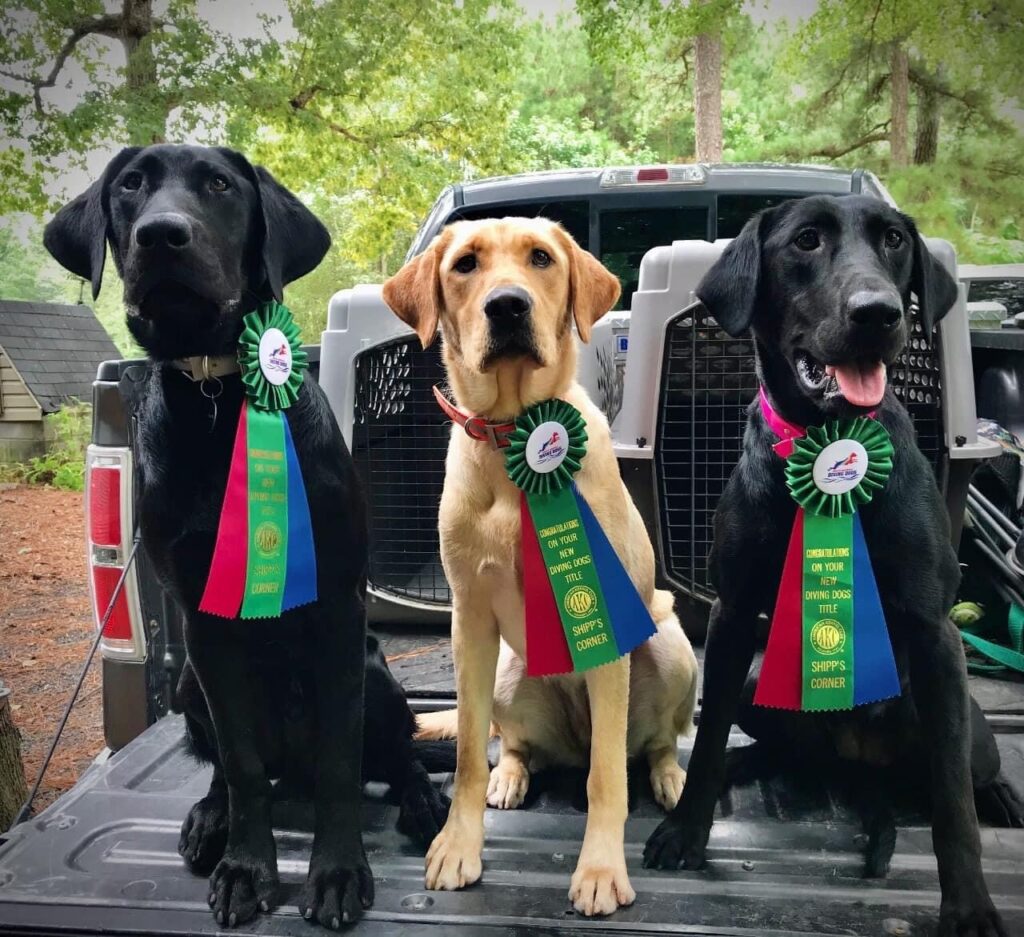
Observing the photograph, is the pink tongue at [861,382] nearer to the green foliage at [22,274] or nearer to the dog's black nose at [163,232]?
the dog's black nose at [163,232]

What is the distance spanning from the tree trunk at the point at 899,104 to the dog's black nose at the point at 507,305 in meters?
9.34

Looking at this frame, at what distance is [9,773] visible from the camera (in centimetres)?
315

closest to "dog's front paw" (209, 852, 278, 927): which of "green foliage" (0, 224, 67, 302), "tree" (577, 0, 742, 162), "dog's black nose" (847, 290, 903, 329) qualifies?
"dog's black nose" (847, 290, 903, 329)

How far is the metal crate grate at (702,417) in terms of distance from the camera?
2.31m

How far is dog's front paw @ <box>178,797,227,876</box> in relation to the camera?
5.77 feet

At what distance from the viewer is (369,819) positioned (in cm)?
198

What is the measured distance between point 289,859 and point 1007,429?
9.61ft

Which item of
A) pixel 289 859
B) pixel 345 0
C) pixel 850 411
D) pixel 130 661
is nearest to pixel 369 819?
pixel 289 859

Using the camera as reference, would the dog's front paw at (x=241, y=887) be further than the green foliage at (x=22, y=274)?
No

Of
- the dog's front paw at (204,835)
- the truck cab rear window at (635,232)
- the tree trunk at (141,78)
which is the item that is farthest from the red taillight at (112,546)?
the tree trunk at (141,78)

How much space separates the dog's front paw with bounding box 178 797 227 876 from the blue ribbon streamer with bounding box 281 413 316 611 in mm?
507

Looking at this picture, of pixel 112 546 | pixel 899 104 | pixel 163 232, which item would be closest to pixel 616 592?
pixel 163 232

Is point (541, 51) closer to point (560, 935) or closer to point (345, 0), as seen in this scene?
point (345, 0)

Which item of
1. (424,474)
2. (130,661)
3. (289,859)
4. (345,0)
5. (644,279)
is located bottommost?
(289,859)
